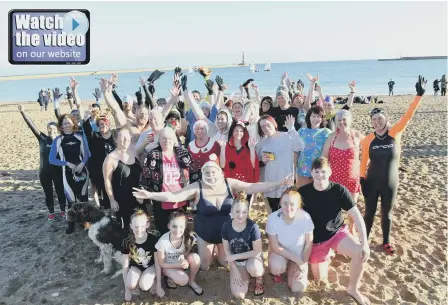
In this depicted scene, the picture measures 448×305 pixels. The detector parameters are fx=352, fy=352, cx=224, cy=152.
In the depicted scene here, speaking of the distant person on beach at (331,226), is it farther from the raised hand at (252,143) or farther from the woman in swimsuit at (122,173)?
the woman in swimsuit at (122,173)

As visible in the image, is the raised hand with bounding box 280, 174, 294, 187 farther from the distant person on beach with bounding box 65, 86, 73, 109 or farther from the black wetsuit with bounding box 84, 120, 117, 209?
the distant person on beach with bounding box 65, 86, 73, 109

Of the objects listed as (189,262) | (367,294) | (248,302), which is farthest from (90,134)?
(367,294)

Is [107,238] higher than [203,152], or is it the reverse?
[203,152]

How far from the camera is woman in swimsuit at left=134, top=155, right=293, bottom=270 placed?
14.3 feet

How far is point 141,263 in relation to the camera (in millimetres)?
4242

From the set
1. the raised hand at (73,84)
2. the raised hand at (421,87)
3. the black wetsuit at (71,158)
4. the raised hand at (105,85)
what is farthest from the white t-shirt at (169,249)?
the raised hand at (421,87)

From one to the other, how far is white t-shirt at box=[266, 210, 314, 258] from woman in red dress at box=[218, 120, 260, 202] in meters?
0.92

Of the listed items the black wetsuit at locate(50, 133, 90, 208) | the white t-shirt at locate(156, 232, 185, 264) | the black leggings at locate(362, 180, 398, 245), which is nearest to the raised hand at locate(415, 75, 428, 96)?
the black leggings at locate(362, 180, 398, 245)

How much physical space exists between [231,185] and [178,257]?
1.11 m

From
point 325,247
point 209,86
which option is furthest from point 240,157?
point 209,86

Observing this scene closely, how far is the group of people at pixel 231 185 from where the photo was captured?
416 cm

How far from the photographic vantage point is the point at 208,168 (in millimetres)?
4316

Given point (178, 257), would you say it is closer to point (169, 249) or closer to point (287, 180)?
point (169, 249)

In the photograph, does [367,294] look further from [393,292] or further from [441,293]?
[441,293]
